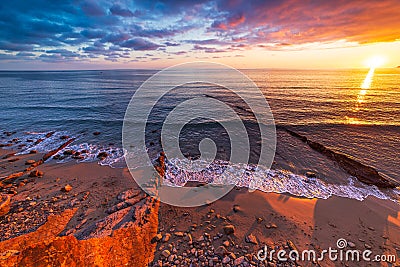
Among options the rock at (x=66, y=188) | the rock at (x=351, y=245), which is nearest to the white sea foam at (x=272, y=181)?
the rock at (x=351, y=245)

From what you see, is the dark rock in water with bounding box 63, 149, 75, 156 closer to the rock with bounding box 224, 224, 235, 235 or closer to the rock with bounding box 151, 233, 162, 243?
the rock with bounding box 151, 233, 162, 243

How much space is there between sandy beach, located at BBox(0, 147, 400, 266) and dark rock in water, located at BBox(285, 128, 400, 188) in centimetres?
199

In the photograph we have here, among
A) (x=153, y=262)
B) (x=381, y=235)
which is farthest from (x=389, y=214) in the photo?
(x=153, y=262)

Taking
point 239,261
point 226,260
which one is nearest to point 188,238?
point 226,260

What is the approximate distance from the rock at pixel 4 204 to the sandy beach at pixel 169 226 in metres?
0.17

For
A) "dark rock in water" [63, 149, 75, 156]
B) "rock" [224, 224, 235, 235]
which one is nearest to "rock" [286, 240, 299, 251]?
"rock" [224, 224, 235, 235]

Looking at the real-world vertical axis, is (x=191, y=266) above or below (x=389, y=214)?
above

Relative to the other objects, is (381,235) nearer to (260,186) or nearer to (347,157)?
(260,186)

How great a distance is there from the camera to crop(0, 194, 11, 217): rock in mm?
7684

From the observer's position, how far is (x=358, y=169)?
12.1 m

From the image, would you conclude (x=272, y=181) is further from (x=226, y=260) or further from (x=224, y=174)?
(x=226, y=260)

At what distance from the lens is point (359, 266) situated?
Result: 19.1ft

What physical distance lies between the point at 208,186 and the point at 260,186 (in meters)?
2.98

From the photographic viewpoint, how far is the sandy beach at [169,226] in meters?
5.48
